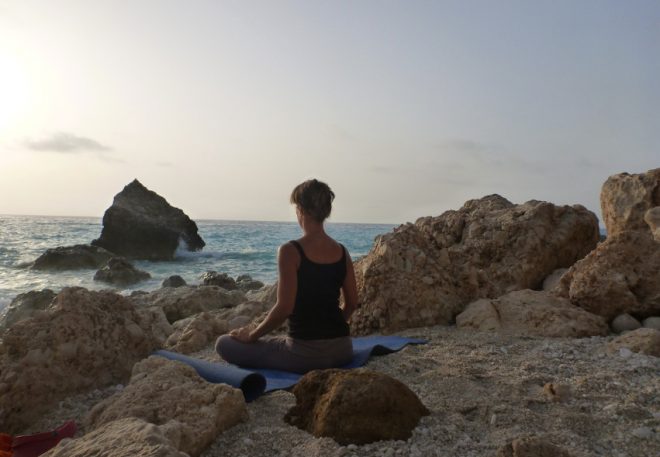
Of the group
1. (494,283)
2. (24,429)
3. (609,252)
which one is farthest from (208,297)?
(609,252)

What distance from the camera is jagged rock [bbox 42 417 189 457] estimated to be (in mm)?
2160

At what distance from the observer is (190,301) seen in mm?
8695

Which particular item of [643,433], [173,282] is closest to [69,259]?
[173,282]

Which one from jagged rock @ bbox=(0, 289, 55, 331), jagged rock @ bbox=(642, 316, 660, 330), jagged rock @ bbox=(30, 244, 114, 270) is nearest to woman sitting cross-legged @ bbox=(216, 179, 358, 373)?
jagged rock @ bbox=(642, 316, 660, 330)

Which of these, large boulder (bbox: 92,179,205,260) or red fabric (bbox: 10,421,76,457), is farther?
large boulder (bbox: 92,179,205,260)

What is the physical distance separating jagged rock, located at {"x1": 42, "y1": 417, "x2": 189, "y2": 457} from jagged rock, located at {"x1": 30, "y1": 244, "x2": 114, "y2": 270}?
64.2ft

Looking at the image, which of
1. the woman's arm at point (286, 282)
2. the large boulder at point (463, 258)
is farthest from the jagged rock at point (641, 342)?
the woman's arm at point (286, 282)

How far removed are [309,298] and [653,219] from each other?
428cm

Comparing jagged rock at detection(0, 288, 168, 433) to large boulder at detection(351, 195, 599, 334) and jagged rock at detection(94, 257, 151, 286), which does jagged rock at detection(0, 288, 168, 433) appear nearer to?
large boulder at detection(351, 195, 599, 334)

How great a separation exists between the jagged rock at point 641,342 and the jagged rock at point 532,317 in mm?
593

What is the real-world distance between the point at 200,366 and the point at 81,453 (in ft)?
6.00

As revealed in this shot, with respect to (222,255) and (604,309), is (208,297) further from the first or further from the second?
(222,255)

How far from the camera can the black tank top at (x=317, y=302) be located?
4.38 m

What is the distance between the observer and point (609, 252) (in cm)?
575
